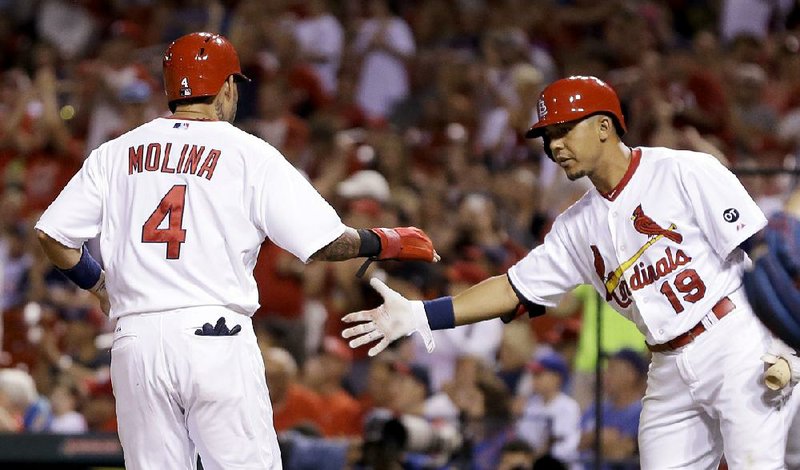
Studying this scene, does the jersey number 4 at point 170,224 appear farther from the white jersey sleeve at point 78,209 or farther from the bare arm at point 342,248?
the bare arm at point 342,248

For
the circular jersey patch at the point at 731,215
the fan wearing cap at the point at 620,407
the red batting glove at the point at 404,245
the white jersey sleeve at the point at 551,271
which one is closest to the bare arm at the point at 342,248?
the red batting glove at the point at 404,245

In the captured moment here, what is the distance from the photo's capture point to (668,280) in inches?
196

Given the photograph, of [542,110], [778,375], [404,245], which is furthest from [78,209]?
[778,375]

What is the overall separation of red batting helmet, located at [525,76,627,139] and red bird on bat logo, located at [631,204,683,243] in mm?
376

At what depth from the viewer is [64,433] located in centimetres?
704

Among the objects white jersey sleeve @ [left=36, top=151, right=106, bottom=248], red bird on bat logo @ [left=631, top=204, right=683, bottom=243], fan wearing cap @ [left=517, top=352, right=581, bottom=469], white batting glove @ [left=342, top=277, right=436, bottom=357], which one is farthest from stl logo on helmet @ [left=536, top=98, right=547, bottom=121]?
fan wearing cap @ [left=517, top=352, right=581, bottom=469]

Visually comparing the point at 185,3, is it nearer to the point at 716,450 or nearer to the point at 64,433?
the point at 64,433

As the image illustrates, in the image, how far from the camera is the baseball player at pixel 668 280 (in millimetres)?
4852

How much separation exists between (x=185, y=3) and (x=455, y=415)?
6.65m

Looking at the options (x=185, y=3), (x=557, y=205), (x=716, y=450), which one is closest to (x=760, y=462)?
(x=716, y=450)

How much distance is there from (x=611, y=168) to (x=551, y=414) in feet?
8.84

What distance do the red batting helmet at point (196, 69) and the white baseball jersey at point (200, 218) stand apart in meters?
0.15

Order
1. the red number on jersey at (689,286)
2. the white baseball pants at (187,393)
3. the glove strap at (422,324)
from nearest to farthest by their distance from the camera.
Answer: the white baseball pants at (187,393)
the red number on jersey at (689,286)
the glove strap at (422,324)

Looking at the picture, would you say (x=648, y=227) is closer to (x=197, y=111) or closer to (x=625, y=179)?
(x=625, y=179)
